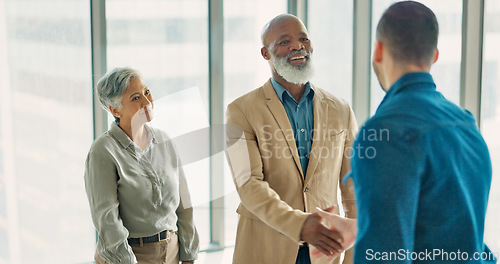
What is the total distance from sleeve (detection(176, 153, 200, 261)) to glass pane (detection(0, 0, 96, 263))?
1548mm

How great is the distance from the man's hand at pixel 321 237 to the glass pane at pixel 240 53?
7.44ft

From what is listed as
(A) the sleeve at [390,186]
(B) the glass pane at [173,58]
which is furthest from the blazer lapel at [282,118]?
(B) the glass pane at [173,58]

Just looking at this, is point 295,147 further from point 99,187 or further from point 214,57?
point 214,57

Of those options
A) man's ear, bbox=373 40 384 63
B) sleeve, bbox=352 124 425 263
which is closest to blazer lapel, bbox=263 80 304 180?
man's ear, bbox=373 40 384 63

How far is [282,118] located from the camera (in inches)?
83.3

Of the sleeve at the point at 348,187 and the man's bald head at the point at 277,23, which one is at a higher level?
the man's bald head at the point at 277,23

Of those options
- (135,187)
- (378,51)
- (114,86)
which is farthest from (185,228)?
(378,51)

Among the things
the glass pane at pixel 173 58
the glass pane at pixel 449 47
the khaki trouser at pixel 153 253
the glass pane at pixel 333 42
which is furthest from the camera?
Result: the glass pane at pixel 333 42

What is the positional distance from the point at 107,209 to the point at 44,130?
168 cm

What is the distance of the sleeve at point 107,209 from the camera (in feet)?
6.75

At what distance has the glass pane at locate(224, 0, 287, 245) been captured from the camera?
4180 millimetres

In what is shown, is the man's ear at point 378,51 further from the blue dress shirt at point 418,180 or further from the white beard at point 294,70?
the white beard at point 294,70

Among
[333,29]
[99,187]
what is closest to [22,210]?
[99,187]

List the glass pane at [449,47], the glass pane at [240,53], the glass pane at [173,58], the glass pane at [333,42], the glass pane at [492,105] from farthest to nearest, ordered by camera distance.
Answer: the glass pane at [240,53] → the glass pane at [333,42] → the glass pane at [173,58] → the glass pane at [449,47] → the glass pane at [492,105]
